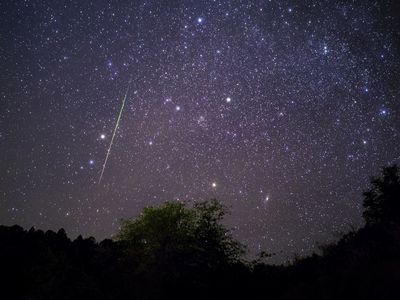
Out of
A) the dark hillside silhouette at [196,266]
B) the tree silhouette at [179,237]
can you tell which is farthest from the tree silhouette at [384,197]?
the tree silhouette at [179,237]

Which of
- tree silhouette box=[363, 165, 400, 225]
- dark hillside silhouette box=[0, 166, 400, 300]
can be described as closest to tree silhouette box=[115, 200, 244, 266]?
dark hillside silhouette box=[0, 166, 400, 300]

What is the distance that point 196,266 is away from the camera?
20312mm

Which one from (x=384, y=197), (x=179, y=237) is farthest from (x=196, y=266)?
(x=384, y=197)

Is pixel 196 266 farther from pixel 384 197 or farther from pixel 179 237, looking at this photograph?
pixel 384 197

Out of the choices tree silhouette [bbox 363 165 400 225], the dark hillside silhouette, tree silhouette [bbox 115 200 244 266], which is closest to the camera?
the dark hillside silhouette

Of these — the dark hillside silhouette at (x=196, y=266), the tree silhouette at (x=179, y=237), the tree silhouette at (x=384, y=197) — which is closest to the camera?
the dark hillside silhouette at (x=196, y=266)

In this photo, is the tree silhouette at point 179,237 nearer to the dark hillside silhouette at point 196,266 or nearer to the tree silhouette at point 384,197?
the dark hillside silhouette at point 196,266

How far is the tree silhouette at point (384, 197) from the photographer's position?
29297 mm

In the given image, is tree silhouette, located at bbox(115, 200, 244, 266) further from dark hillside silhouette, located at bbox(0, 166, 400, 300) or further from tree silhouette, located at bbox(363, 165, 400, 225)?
tree silhouette, located at bbox(363, 165, 400, 225)

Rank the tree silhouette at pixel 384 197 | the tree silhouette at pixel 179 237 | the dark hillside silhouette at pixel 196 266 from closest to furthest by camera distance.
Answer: the dark hillside silhouette at pixel 196 266, the tree silhouette at pixel 179 237, the tree silhouette at pixel 384 197

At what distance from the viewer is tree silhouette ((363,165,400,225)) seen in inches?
1153

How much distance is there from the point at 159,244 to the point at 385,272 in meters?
16.0

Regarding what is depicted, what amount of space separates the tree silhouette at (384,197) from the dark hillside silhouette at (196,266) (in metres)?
0.07

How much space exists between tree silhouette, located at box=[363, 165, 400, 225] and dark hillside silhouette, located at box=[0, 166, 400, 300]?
74 mm
